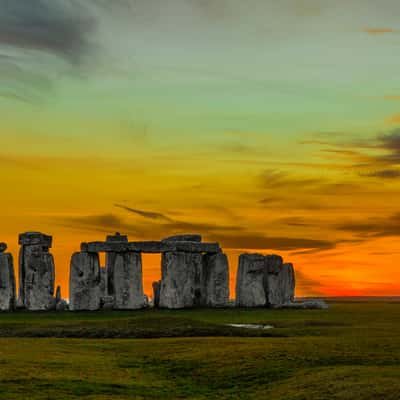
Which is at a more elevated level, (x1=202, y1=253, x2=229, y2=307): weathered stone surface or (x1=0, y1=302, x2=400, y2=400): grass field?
(x1=202, y1=253, x2=229, y2=307): weathered stone surface

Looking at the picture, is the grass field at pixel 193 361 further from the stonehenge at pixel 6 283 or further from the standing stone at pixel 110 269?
the standing stone at pixel 110 269

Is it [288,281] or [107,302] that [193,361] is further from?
[288,281]

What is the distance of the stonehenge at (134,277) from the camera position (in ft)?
170

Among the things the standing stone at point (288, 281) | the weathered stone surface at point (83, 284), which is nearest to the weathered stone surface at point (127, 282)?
the weathered stone surface at point (83, 284)

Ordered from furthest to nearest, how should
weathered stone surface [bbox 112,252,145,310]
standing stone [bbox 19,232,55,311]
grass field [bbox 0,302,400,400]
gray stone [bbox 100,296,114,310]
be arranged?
1. weathered stone surface [bbox 112,252,145,310]
2. gray stone [bbox 100,296,114,310]
3. standing stone [bbox 19,232,55,311]
4. grass field [bbox 0,302,400,400]

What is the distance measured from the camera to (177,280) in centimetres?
5294

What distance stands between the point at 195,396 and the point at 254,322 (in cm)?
2053

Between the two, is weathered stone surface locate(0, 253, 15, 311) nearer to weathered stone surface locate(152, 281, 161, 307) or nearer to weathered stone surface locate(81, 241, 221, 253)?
weathered stone surface locate(81, 241, 221, 253)

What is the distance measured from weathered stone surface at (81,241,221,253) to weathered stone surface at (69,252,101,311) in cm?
65

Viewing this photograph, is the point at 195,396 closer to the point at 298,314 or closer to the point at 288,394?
the point at 288,394

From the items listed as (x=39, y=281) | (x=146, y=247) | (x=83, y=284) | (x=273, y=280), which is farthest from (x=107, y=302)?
(x=273, y=280)

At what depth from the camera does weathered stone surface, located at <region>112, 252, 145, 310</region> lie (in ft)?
173

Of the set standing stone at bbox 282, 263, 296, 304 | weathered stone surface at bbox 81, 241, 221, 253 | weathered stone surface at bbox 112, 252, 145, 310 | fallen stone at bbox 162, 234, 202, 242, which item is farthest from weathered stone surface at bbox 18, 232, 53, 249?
standing stone at bbox 282, 263, 296, 304

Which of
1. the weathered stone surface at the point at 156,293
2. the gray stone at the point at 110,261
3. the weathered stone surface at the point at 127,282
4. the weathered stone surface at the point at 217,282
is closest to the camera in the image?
the weathered stone surface at the point at 127,282
